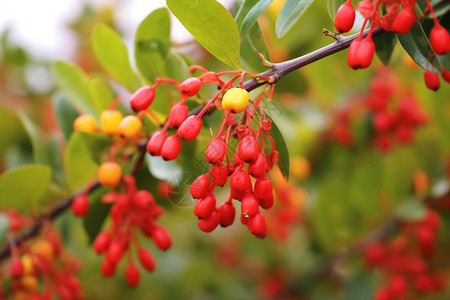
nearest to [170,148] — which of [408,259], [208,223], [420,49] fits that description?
[208,223]

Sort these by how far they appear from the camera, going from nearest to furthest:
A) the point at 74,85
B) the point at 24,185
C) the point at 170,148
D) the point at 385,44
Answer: the point at 170,148 < the point at 385,44 < the point at 24,185 < the point at 74,85

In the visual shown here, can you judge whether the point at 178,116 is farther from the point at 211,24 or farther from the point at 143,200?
the point at 143,200

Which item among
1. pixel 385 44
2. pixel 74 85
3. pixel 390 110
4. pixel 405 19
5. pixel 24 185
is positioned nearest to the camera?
pixel 405 19

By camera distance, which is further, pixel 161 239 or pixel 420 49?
pixel 161 239

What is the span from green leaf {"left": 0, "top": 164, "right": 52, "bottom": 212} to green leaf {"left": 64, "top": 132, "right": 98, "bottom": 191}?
7cm

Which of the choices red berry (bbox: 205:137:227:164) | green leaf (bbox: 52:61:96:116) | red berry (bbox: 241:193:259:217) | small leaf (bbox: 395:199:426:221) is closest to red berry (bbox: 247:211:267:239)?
red berry (bbox: 241:193:259:217)

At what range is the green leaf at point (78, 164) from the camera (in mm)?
1255

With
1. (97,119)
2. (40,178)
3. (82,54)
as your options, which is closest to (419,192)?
(97,119)

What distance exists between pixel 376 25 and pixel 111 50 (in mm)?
713

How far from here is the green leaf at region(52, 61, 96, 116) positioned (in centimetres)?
132

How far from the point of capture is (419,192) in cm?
172

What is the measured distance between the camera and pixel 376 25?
32.4 inches

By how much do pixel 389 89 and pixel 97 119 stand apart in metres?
1.11

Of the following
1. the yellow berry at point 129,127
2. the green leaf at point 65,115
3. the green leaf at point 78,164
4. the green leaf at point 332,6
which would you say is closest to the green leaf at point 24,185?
the green leaf at point 78,164
